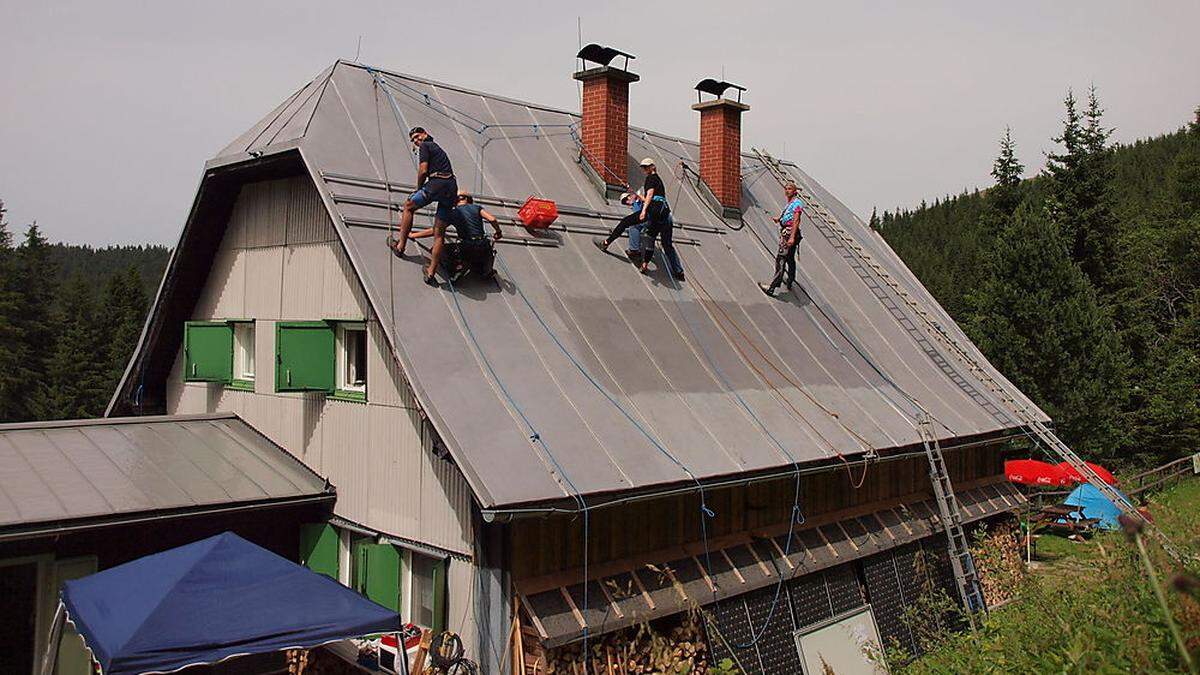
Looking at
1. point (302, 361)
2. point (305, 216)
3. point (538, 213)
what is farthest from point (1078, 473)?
point (305, 216)

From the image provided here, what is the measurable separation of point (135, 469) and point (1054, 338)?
23824mm

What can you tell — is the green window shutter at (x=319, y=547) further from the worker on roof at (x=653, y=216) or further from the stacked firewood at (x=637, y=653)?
the worker on roof at (x=653, y=216)

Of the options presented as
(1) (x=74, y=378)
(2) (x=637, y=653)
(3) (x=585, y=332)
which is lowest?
(2) (x=637, y=653)

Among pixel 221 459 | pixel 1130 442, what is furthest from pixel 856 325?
pixel 1130 442

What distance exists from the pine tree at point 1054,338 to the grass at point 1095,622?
19.7 m

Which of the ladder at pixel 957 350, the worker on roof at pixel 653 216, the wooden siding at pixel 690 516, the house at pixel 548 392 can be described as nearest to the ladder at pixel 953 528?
the house at pixel 548 392

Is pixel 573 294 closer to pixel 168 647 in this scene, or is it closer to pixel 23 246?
pixel 168 647

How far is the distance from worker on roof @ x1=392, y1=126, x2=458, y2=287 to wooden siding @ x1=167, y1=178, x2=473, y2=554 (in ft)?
2.82

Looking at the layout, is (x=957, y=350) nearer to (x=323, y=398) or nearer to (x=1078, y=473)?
(x=1078, y=473)

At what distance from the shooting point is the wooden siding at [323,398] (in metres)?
9.69

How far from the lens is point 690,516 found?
1047 centimetres

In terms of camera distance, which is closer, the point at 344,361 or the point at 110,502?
the point at 110,502

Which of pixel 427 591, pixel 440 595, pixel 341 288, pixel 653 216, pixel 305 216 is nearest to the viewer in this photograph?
pixel 440 595

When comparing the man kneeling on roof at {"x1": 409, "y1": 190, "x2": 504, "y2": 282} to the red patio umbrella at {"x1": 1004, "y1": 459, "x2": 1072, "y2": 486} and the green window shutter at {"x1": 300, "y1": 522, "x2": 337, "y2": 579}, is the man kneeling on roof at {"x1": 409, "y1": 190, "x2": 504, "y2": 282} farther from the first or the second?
the red patio umbrella at {"x1": 1004, "y1": 459, "x2": 1072, "y2": 486}
